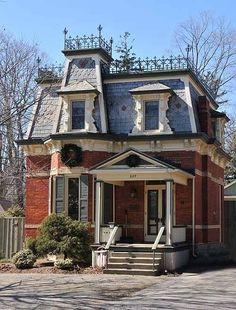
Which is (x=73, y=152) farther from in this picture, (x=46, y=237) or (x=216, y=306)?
(x=216, y=306)

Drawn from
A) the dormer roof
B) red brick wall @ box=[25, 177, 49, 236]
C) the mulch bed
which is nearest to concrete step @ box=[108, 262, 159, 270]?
the mulch bed

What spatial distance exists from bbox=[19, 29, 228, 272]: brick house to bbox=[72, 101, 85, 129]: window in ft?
0.14

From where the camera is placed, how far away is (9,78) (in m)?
21.4

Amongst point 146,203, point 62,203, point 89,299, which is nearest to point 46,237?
point 62,203

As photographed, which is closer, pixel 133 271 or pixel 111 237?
pixel 133 271

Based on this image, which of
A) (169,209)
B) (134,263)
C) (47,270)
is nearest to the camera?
(134,263)

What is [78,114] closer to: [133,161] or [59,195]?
[59,195]

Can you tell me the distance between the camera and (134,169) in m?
21.2

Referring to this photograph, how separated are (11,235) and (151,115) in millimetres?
8350

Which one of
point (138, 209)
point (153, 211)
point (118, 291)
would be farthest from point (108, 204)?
point (118, 291)

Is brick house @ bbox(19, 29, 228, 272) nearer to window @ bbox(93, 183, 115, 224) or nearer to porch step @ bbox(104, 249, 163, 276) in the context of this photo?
window @ bbox(93, 183, 115, 224)

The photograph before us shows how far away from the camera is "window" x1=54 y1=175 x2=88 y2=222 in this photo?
23188 mm

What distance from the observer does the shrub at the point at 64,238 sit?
2075 centimetres

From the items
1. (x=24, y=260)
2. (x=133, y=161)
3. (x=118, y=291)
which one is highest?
(x=133, y=161)
